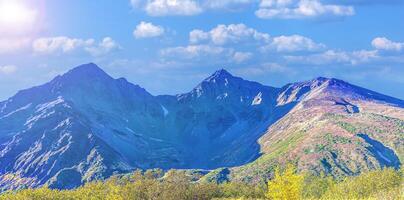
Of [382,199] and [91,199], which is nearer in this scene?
[382,199]

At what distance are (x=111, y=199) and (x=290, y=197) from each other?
10437cm

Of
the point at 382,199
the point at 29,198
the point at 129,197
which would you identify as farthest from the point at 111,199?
the point at 382,199

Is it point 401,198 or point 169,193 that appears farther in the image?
point 169,193

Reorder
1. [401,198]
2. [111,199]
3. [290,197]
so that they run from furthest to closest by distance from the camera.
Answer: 1. [111,199]
2. [290,197]
3. [401,198]

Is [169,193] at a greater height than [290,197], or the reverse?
[290,197]

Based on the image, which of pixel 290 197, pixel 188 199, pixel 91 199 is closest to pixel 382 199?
pixel 290 197

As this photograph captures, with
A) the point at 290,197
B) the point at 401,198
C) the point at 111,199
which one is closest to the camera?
the point at 401,198

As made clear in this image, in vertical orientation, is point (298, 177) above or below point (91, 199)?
above

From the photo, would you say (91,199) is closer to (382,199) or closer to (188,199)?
(188,199)

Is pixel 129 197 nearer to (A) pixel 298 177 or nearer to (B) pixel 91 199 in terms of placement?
(B) pixel 91 199

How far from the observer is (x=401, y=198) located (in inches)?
2515

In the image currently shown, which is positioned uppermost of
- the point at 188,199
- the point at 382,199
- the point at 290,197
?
the point at 382,199

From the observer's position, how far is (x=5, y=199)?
643 feet

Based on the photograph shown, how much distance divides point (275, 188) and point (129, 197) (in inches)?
4027
